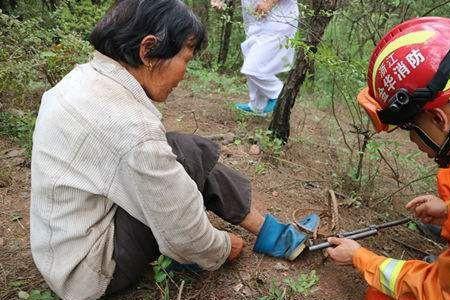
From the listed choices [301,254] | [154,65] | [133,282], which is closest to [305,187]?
[301,254]

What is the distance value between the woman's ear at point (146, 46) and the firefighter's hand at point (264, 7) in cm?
300

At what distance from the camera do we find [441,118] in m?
1.83

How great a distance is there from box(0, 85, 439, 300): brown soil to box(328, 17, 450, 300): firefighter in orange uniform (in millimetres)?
584

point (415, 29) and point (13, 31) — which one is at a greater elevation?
point (415, 29)

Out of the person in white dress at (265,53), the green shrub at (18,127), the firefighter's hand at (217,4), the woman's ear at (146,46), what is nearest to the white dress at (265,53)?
the person in white dress at (265,53)

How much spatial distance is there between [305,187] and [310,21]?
4.59 feet

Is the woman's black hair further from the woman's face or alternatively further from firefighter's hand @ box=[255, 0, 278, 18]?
firefighter's hand @ box=[255, 0, 278, 18]

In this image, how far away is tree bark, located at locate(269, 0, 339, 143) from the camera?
366 cm

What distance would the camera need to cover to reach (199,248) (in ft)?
6.90

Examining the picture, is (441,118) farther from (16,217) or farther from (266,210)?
(16,217)

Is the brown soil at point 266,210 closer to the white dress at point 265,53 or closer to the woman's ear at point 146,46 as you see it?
the white dress at point 265,53

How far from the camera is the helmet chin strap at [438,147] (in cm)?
184

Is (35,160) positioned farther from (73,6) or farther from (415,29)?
(73,6)

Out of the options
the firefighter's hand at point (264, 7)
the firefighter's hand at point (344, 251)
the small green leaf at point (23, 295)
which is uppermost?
the firefighter's hand at point (264, 7)
